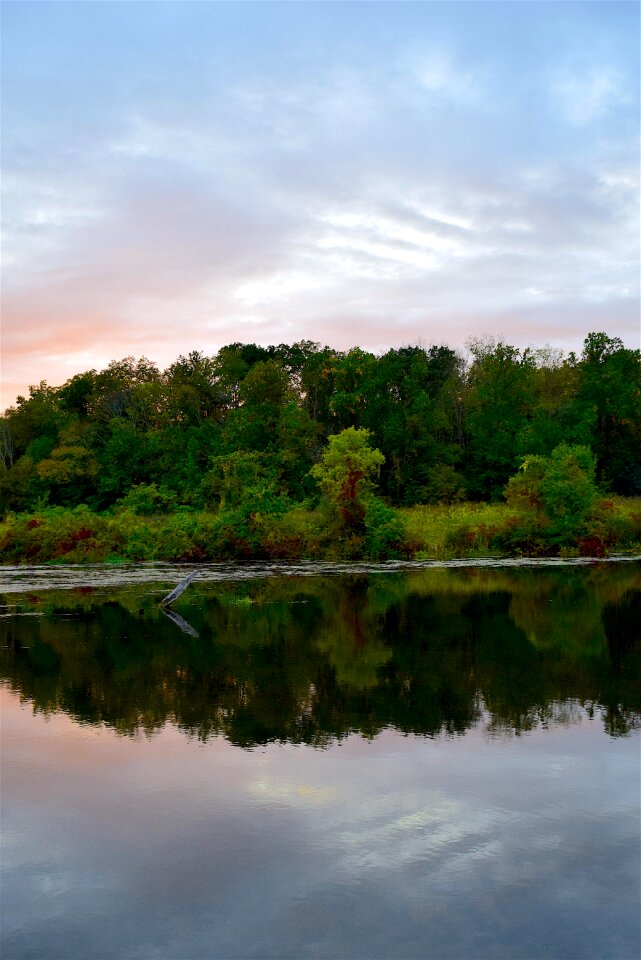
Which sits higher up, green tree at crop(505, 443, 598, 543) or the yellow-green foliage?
green tree at crop(505, 443, 598, 543)

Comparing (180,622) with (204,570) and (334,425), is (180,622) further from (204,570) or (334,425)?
(334,425)

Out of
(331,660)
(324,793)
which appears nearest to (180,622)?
(331,660)

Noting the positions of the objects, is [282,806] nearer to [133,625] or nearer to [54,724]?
[54,724]

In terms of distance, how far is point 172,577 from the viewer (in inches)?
1057

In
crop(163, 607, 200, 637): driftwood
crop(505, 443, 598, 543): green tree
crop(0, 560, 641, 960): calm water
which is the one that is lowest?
crop(163, 607, 200, 637): driftwood

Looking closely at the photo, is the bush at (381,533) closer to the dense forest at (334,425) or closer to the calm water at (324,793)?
the calm water at (324,793)

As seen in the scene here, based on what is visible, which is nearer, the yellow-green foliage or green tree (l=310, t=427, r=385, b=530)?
green tree (l=310, t=427, r=385, b=530)

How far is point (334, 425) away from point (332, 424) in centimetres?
26

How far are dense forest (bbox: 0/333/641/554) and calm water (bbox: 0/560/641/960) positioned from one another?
122 ft

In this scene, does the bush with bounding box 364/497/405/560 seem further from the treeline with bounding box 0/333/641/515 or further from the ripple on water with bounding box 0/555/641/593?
the treeline with bounding box 0/333/641/515

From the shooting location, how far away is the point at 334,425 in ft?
206

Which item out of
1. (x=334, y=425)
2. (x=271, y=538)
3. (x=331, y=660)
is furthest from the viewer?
(x=334, y=425)

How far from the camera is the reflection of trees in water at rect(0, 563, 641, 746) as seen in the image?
9.94 meters

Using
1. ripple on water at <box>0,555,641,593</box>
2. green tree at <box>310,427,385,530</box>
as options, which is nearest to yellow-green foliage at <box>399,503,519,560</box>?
ripple on water at <box>0,555,641,593</box>
